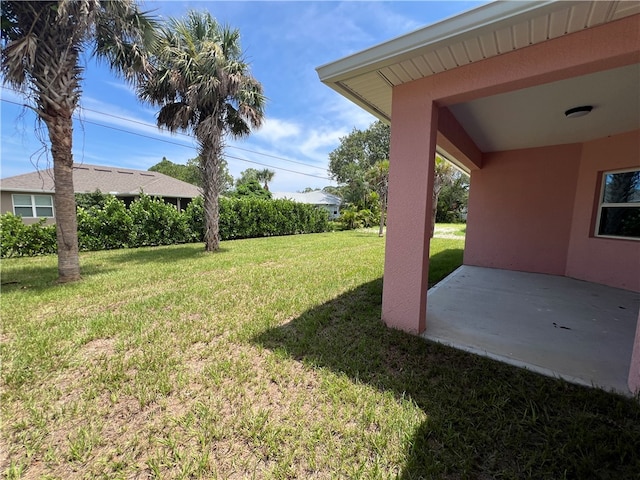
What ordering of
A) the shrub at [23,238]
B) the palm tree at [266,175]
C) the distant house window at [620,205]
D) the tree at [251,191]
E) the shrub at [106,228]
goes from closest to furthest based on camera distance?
the distant house window at [620,205]
the shrub at [23,238]
the shrub at [106,228]
the tree at [251,191]
the palm tree at [266,175]

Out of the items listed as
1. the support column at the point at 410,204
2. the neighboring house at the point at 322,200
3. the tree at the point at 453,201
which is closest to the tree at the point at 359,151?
the neighboring house at the point at 322,200

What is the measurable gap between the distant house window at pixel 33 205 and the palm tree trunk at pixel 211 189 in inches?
409

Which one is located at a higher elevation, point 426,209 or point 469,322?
point 426,209

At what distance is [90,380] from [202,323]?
1273 millimetres

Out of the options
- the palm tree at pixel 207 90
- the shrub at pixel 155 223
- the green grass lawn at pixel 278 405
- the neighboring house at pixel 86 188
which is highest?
the palm tree at pixel 207 90

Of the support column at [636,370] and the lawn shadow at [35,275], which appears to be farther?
the lawn shadow at [35,275]

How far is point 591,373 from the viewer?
2.38 m

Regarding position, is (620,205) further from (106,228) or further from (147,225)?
(106,228)

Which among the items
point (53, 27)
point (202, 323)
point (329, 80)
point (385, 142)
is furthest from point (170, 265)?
point (385, 142)

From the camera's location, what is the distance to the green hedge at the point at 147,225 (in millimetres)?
8266

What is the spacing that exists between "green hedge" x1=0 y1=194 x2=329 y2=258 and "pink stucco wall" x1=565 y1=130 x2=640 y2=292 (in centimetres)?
1260

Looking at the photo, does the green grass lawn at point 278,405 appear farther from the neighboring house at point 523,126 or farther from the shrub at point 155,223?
the shrub at point 155,223

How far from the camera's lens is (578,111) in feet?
12.2

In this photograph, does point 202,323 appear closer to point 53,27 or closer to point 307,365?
point 307,365
